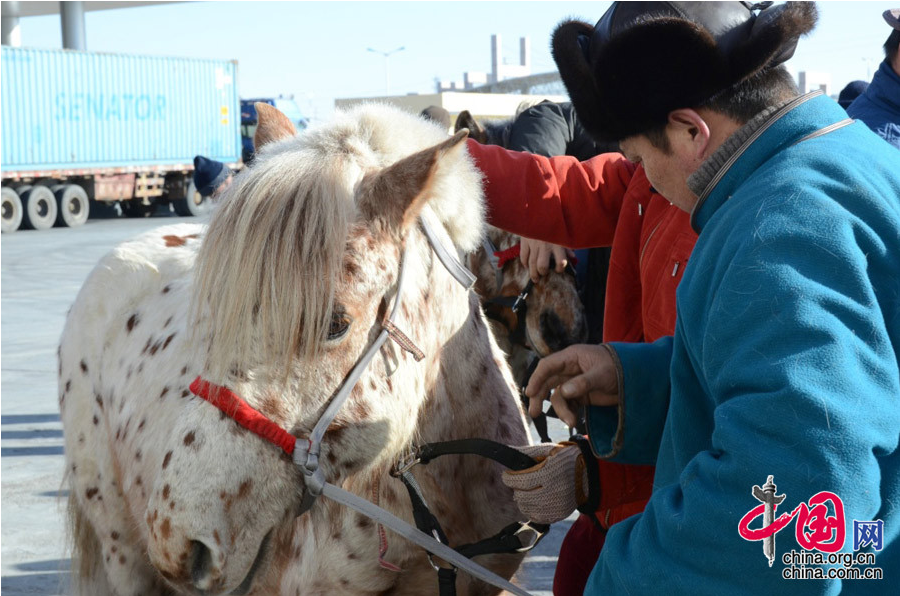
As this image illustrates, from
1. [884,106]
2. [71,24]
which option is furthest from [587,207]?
[71,24]

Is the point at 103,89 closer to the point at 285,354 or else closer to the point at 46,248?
the point at 46,248

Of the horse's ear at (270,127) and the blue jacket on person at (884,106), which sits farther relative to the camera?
the blue jacket on person at (884,106)

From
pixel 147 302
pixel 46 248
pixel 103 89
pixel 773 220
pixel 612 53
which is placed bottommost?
pixel 46 248

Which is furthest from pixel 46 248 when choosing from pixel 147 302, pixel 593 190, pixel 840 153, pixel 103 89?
pixel 840 153

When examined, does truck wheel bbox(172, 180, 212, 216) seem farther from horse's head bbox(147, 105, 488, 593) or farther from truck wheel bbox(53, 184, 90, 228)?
horse's head bbox(147, 105, 488, 593)

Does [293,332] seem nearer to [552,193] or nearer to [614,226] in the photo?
[552,193]

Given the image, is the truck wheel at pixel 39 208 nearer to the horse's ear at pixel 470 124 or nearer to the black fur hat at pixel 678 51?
the horse's ear at pixel 470 124

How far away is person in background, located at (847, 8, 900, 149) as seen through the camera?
3191 mm

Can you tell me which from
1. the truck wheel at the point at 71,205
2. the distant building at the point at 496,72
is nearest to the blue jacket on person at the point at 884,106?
the truck wheel at the point at 71,205

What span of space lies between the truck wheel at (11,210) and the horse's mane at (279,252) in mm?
20836

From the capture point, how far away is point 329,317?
6.05 ft

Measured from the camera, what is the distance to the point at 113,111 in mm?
23984

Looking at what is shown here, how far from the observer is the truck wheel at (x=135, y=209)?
25755 mm

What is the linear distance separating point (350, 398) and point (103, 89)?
79.9 feet
